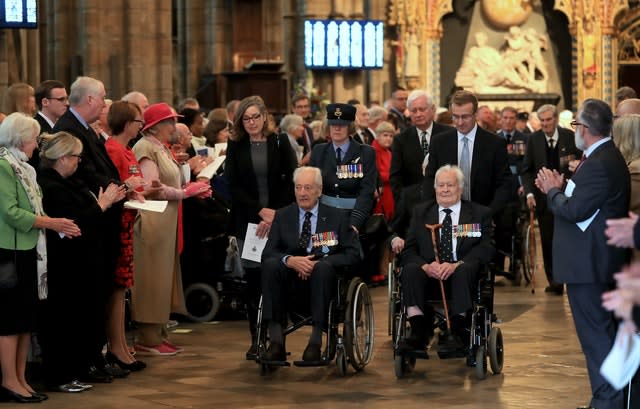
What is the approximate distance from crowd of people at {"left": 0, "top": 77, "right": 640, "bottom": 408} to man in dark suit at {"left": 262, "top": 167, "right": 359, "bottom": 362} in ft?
0.04

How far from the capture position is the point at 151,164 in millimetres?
9852

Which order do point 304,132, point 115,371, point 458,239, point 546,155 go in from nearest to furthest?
point 115,371, point 458,239, point 546,155, point 304,132

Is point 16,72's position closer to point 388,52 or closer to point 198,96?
point 198,96

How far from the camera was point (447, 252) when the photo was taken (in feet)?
30.1

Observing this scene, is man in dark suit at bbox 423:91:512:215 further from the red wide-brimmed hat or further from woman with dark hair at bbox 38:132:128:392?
woman with dark hair at bbox 38:132:128:392

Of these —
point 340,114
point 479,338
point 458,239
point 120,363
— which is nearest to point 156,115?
point 340,114

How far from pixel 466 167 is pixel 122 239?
96.5 inches

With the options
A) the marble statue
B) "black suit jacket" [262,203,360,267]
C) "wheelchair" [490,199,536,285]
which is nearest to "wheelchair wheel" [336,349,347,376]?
"black suit jacket" [262,203,360,267]

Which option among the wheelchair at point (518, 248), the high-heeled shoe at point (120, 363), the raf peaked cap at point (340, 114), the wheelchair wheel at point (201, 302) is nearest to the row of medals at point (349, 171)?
the raf peaked cap at point (340, 114)

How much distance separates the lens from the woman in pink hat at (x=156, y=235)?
9875 millimetres

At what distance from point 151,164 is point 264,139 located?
81 centimetres

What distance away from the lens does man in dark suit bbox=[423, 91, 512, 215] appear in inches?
385

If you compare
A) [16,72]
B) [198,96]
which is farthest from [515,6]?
[16,72]

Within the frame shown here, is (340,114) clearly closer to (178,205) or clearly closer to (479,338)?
(178,205)
